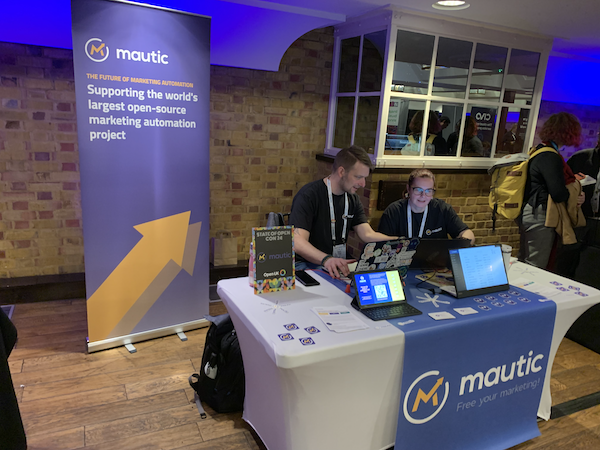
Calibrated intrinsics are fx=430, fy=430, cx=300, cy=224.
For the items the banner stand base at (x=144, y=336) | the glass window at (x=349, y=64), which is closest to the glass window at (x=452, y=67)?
the glass window at (x=349, y=64)

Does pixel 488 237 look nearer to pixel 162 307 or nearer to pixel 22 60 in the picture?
pixel 162 307

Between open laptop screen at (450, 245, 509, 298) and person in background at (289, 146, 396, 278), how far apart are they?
1.61 ft

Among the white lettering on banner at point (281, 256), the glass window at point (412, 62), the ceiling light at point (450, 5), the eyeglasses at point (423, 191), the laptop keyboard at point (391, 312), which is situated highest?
the ceiling light at point (450, 5)

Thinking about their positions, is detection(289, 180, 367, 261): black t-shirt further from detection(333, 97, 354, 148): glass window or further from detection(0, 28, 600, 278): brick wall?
detection(333, 97, 354, 148): glass window

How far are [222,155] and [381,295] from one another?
250cm

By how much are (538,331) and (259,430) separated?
1.44 m

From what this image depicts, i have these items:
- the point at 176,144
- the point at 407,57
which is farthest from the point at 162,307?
the point at 407,57

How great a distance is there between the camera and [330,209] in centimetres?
261

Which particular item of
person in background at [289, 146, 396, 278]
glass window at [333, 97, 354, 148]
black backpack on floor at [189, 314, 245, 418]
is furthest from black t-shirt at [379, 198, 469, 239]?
glass window at [333, 97, 354, 148]

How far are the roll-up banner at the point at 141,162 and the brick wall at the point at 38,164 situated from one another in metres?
1.02

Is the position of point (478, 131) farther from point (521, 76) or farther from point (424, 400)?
point (424, 400)

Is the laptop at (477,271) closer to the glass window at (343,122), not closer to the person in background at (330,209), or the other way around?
the person in background at (330,209)

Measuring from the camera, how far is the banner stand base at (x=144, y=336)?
9.56 feet

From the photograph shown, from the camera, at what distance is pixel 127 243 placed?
2861 mm
